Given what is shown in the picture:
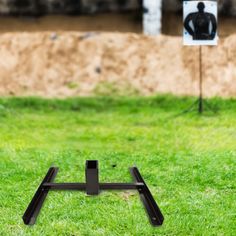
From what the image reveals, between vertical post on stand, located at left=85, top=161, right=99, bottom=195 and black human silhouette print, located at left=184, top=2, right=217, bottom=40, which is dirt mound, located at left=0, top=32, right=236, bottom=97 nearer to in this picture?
black human silhouette print, located at left=184, top=2, right=217, bottom=40

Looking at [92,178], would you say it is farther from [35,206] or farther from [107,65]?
[107,65]

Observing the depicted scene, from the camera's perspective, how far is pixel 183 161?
22.4ft

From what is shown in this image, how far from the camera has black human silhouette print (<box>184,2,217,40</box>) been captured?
33.6ft

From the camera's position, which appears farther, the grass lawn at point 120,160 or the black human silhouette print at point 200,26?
the black human silhouette print at point 200,26

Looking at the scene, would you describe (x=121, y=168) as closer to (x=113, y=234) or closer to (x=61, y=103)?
(x=113, y=234)

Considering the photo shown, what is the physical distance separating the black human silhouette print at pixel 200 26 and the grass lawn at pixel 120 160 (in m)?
1.21

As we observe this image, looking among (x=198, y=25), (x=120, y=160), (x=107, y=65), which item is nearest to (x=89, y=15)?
(x=107, y=65)

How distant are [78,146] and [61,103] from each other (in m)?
3.81

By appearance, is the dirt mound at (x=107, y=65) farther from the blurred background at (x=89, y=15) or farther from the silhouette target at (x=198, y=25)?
the silhouette target at (x=198, y=25)

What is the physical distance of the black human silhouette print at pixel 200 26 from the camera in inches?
403

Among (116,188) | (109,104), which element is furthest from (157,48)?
(116,188)

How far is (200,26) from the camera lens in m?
10.2

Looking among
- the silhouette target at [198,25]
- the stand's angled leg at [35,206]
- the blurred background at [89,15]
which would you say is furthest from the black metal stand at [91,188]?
the blurred background at [89,15]

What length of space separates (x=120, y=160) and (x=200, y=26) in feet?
13.1
